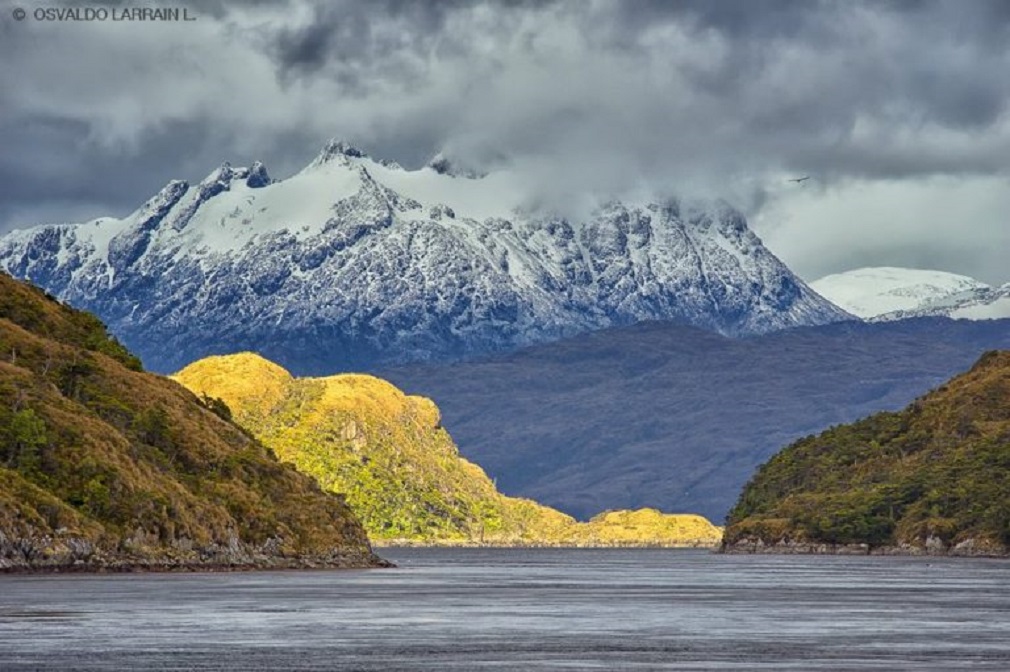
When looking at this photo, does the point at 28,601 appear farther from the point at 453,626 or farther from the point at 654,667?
the point at 654,667

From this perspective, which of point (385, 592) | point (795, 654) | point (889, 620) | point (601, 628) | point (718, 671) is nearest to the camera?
point (718, 671)

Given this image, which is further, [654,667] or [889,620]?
[889,620]

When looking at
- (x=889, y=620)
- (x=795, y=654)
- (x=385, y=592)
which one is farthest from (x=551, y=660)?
(x=385, y=592)

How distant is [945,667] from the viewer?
95.2m

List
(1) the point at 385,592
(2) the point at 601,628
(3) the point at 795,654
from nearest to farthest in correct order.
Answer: (3) the point at 795,654 < (2) the point at 601,628 < (1) the point at 385,592

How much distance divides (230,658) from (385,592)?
303 feet

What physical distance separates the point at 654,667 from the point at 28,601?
64.3m

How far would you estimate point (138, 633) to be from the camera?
116062 millimetres

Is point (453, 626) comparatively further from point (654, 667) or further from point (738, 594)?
point (738, 594)

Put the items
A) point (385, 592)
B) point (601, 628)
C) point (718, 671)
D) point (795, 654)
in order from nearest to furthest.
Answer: point (718, 671), point (795, 654), point (601, 628), point (385, 592)

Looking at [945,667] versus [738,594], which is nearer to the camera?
[945,667]

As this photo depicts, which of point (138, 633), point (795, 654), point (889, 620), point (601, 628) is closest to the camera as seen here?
point (795, 654)

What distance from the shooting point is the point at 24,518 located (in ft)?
652

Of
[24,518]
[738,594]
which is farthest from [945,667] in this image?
[24,518]
